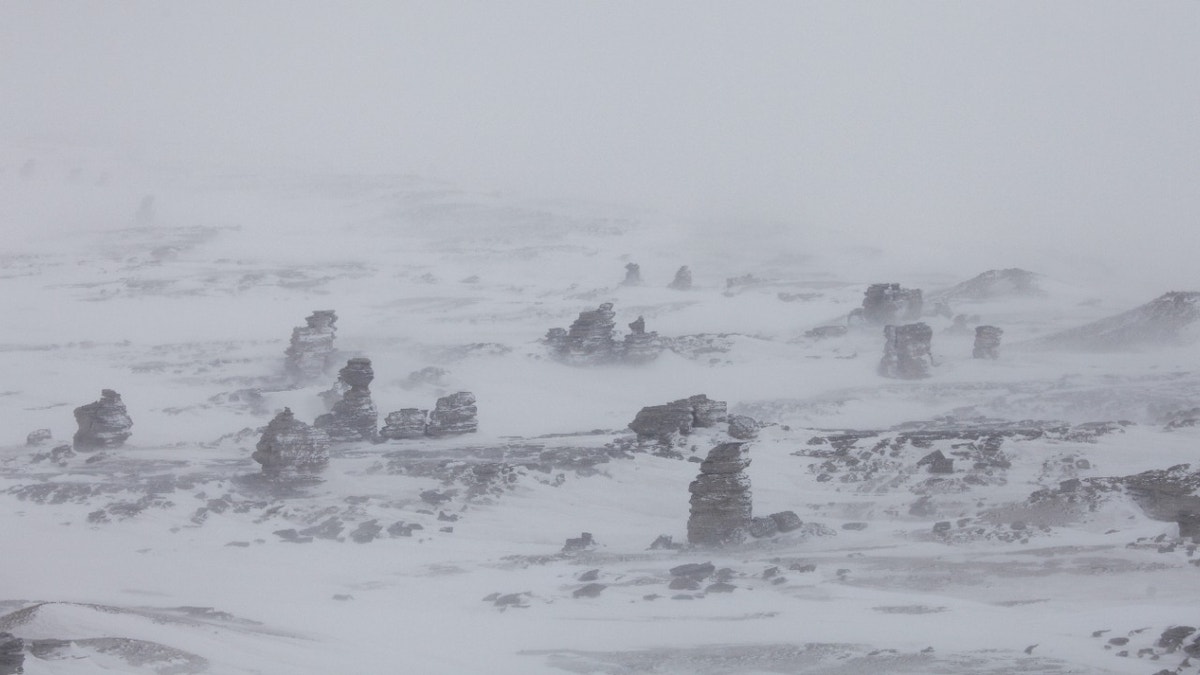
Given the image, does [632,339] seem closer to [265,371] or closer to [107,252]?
[265,371]

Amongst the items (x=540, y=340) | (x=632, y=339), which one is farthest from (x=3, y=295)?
(x=632, y=339)

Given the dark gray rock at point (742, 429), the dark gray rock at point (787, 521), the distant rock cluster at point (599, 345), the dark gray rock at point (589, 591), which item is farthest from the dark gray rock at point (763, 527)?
the distant rock cluster at point (599, 345)

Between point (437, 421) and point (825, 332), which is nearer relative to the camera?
point (437, 421)

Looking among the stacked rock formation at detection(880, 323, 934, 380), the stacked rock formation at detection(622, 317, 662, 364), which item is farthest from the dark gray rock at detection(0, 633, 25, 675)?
the stacked rock formation at detection(880, 323, 934, 380)

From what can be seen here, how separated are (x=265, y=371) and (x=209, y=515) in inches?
856

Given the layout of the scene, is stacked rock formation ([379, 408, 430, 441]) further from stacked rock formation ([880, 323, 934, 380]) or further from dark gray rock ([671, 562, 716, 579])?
stacked rock formation ([880, 323, 934, 380])

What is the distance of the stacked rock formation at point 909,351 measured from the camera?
51.3m

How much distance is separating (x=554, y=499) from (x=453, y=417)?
32.6 feet

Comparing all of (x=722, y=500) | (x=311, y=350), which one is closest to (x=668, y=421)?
(x=722, y=500)

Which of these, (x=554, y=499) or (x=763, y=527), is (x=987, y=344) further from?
(x=763, y=527)

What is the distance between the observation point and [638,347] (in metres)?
54.8

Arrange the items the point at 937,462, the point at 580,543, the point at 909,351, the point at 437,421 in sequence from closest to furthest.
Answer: the point at 580,543
the point at 937,462
the point at 437,421
the point at 909,351

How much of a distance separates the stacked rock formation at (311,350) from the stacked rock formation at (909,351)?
2636 centimetres

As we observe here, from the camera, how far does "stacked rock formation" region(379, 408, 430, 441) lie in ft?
137
